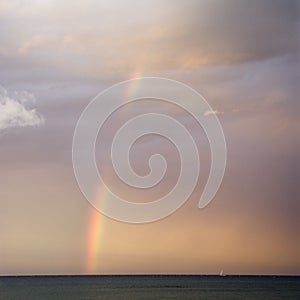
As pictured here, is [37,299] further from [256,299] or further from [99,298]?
[256,299]

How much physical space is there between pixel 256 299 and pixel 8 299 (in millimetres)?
10106

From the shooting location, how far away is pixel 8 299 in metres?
26.3

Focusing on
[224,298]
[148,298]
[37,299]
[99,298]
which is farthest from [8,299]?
[224,298]

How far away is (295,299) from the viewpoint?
2631cm

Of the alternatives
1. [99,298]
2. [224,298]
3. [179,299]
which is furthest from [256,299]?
[99,298]

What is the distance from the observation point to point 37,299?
2702 centimetres

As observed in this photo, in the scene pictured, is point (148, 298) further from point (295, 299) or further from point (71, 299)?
point (295, 299)

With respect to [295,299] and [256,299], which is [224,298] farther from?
[295,299]

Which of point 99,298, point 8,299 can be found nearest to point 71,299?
point 99,298

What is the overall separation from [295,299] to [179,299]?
181 inches

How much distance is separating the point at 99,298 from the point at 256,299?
6539 millimetres

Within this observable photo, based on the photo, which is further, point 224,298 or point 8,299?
point 224,298

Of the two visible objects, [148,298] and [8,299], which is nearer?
[8,299]

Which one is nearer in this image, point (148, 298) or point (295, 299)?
point (295, 299)
